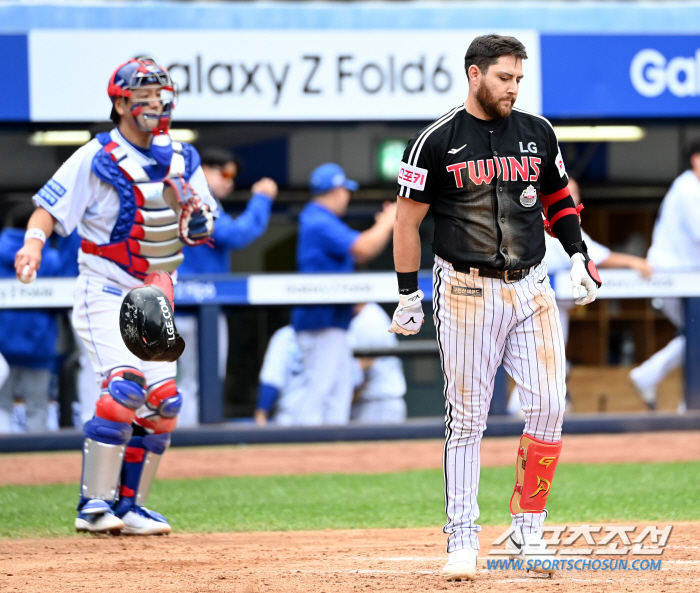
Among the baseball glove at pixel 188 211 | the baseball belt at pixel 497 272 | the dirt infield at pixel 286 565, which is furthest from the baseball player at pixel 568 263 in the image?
the baseball belt at pixel 497 272

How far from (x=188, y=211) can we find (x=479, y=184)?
1680 millimetres

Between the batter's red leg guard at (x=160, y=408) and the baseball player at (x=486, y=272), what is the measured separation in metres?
1.50

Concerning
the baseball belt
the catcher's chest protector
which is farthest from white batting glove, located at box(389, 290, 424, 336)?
the catcher's chest protector

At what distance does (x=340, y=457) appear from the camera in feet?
25.9

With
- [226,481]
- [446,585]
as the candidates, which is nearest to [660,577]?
[446,585]

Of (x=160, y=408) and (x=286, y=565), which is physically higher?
(x=160, y=408)

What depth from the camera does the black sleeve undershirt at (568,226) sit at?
4.21 meters

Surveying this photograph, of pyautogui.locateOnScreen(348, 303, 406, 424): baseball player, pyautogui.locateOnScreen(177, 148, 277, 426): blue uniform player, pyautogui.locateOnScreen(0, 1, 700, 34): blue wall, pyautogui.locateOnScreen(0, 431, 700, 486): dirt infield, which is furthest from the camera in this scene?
pyautogui.locateOnScreen(0, 1, 700, 34): blue wall

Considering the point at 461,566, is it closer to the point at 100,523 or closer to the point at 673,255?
the point at 100,523

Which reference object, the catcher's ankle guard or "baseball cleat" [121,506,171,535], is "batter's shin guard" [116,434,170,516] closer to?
"baseball cleat" [121,506,171,535]

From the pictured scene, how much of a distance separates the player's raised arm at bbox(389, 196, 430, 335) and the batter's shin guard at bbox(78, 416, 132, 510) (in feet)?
5.27

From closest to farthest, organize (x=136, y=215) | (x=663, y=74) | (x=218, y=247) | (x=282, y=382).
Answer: (x=136, y=215), (x=218, y=247), (x=282, y=382), (x=663, y=74)

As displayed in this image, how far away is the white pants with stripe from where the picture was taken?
3955mm

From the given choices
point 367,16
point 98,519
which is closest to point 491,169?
point 98,519
